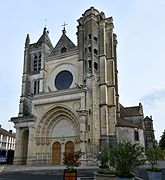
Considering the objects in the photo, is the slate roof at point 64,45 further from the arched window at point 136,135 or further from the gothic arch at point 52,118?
the arched window at point 136,135

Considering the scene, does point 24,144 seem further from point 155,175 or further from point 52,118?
point 155,175

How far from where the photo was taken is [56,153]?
2875cm

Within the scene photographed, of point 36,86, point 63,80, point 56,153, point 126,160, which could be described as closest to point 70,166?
point 126,160

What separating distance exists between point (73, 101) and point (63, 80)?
6032 millimetres

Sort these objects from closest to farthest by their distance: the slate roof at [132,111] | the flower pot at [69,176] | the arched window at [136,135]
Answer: the flower pot at [69,176]
the arched window at [136,135]
the slate roof at [132,111]

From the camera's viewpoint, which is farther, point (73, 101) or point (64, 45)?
point (64, 45)

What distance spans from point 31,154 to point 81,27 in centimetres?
1950

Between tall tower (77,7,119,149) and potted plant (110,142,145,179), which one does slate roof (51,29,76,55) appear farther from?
potted plant (110,142,145,179)

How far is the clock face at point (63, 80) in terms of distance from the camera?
32406 mm

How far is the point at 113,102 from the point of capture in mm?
29188

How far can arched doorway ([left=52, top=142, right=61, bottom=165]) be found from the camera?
92.9 ft

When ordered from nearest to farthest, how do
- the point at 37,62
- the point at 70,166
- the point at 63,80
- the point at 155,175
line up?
the point at 70,166 → the point at 155,175 → the point at 63,80 → the point at 37,62

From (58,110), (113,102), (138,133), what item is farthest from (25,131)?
(138,133)

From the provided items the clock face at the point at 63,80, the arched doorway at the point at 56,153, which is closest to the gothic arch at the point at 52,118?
the arched doorway at the point at 56,153
